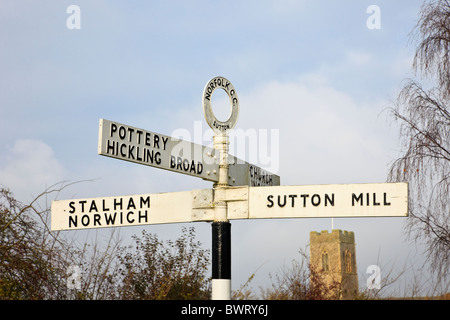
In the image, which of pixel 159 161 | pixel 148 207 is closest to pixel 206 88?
pixel 159 161

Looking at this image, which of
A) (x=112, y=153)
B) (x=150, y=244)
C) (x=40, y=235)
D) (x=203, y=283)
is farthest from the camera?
(x=150, y=244)

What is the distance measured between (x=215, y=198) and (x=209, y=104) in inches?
35.2

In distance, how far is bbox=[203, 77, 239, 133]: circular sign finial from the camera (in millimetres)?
6043

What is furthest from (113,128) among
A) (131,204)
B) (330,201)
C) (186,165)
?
(330,201)

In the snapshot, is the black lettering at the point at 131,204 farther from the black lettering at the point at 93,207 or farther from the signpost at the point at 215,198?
the black lettering at the point at 93,207

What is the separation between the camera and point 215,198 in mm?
5875

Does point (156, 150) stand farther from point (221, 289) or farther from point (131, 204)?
point (221, 289)

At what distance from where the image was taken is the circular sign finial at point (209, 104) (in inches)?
238

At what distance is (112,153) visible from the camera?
5.47 meters

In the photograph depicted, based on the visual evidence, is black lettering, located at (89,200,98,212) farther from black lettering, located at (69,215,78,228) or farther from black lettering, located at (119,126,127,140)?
black lettering, located at (119,126,127,140)
